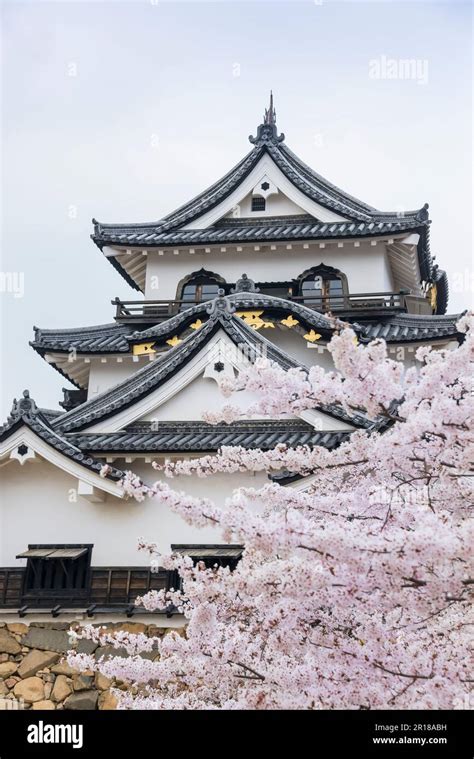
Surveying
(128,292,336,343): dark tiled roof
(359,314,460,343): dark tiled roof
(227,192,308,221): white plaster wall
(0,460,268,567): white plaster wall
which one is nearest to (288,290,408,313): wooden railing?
(359,314,460,343): dark tiled roof

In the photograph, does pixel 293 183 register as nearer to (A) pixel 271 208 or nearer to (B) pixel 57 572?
(A) pixel 271 208

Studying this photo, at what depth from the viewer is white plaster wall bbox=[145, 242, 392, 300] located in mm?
15188

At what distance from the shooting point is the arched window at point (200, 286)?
615 inches

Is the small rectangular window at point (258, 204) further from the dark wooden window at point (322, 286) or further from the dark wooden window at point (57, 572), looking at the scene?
the dark wooden window at point (57, 572)

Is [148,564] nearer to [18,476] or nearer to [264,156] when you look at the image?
[18,476]

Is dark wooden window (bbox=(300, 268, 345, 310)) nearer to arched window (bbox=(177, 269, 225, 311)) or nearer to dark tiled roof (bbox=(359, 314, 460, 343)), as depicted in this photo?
dark tiled roof (bbox=(359, 314, 460, 343))

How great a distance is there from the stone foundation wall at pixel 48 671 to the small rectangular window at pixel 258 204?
1051cm

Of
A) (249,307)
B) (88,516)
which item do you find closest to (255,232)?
(249,307)

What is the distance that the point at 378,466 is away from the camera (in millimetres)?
5512

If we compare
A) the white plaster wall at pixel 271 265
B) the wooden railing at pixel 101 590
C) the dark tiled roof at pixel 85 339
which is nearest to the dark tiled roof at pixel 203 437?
the wooden railing at pixel 101 590

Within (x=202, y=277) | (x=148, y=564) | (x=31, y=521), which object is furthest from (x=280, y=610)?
(x=202, y=277)

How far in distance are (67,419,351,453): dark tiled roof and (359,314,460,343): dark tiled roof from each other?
356 cm

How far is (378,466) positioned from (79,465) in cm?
528

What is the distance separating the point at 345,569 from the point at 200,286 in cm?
1242
